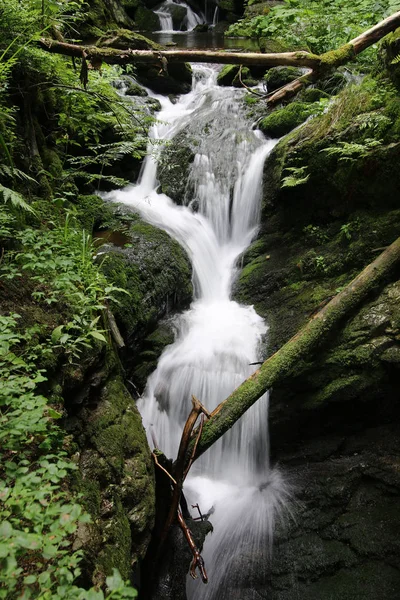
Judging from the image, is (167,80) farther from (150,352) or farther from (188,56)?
(150,352)

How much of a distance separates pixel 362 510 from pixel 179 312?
12.3 ft

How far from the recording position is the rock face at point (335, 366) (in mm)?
3535

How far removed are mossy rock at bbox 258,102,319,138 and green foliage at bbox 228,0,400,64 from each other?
1.36 metres

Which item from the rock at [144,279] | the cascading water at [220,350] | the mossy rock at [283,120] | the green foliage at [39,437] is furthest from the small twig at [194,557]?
the mossy rock at [283,120]

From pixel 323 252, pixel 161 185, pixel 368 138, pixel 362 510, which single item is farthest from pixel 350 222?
pixel 161 185

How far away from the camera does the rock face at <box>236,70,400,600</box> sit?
354 cm

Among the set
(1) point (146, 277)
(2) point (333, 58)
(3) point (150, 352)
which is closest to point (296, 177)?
(2) point (333, 58)

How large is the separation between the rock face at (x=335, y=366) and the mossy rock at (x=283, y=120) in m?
1.84

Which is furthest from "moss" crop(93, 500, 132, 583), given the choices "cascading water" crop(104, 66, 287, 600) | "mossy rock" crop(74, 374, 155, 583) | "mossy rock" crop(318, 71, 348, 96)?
"mossy rock" crop(318, 71, 348, 96)

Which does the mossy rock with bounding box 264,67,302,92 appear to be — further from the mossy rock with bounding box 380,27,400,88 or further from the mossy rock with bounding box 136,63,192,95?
the mossy rock with bounding box 380,27,400,88

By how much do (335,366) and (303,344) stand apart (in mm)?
580

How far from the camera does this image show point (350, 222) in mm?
5523

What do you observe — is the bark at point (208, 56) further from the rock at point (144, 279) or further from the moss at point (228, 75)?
the moss at point (228, 75)

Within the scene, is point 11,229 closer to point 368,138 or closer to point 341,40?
point 368,138
